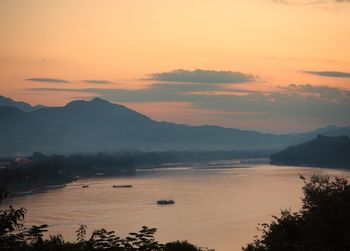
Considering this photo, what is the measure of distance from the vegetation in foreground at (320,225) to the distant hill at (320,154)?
76659 millimetres

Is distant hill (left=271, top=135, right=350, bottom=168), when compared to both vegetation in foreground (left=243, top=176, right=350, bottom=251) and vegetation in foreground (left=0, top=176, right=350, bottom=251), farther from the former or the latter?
vegetation in foreground (left=0, top=176, right=350, bottom=251)

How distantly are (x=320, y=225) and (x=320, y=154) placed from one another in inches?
3594

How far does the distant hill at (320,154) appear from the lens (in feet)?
299

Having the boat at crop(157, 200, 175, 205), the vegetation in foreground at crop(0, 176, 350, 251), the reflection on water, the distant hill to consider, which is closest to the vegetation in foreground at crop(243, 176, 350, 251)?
the vegetation in foreground at crop(0, 176, 350, 251)

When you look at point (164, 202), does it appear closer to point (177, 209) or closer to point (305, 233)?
point (177, 209)

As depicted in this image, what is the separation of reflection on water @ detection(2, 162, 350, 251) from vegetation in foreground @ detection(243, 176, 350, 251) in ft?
30.8

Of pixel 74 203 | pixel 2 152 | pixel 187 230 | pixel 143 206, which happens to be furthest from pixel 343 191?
pixel 2 152

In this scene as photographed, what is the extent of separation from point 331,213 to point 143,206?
26.4 meters

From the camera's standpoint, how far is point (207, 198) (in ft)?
129

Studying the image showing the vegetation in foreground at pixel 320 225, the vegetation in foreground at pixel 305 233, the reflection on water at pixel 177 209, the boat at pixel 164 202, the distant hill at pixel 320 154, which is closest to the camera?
the vegetation in foreground at pixel 305 233

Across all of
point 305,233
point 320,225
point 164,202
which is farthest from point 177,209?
point 320,225

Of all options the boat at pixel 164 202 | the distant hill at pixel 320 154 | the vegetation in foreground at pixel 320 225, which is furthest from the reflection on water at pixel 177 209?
the distant hill at pixel 320 154

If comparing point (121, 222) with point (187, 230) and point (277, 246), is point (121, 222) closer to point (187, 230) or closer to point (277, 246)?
point (187, 230)

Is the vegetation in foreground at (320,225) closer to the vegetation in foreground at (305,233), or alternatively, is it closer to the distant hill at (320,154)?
the vegetation in foreground at (305,233)
